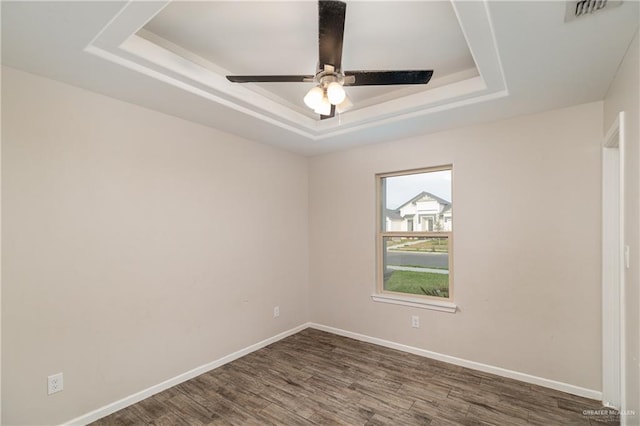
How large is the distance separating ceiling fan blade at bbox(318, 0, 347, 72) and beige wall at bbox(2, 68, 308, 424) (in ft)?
5.83

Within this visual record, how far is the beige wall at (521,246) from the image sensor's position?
2564mm

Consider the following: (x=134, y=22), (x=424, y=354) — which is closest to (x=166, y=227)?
(x=134, y=22)

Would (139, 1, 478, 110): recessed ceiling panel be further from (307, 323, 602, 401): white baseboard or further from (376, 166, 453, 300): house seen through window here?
(307, 323, 602, 401): white baseboard

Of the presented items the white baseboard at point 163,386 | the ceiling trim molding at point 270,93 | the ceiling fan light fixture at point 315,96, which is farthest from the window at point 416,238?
the ceiling fan light fixture at point 315,96

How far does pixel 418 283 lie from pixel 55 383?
3.34 meters

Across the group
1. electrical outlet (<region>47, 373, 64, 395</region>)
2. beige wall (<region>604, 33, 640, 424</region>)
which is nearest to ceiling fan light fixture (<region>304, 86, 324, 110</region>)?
beige wall (<region>604, 33, 640, 424</region>)

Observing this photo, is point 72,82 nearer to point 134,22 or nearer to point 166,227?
point 134,22

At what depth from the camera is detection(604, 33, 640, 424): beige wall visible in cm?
164

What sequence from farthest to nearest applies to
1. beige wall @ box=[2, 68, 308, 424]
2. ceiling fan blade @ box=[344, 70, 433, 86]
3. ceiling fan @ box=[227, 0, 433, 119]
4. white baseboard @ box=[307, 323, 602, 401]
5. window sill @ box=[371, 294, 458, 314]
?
window sill @ box=[371, 294, 458, 314], white baseboard @ box=[307, 323, 602, 401], beige wall @ box=[2, 68, 308, 424], ceiling fan blade @ box=[344, 70, 433, 86], ceiling fan @ box=[227, 0, 433, 119]

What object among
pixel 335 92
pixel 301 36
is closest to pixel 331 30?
pixel 335 92

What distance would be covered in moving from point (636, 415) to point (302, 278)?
129 inches

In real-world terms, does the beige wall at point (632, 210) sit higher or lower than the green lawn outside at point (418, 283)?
higher

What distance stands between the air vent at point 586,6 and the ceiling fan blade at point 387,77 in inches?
26.4

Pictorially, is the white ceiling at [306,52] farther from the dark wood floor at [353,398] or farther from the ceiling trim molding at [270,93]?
the dark wood floor at [353,398]
